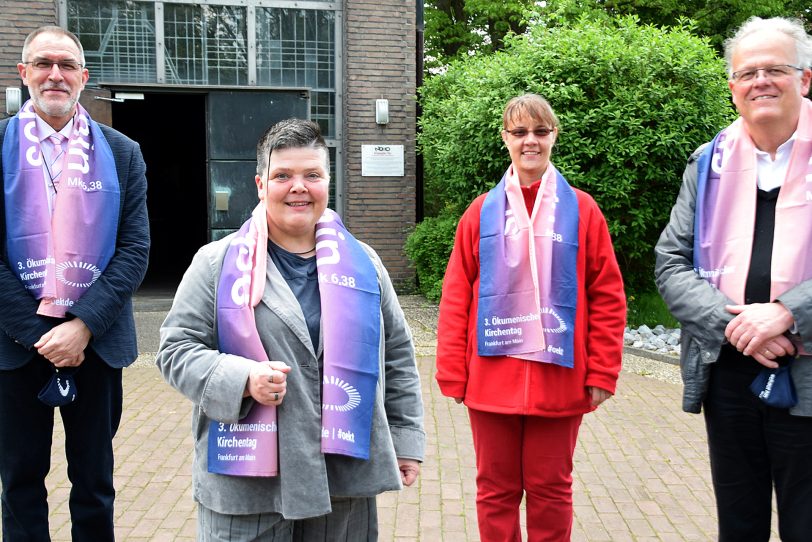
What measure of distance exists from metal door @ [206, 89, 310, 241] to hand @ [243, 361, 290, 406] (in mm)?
9307

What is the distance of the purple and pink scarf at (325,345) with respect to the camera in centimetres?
233

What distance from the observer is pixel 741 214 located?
9.34 feet

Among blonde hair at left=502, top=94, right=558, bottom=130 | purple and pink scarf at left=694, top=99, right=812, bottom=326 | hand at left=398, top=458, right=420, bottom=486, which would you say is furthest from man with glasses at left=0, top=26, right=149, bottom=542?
purple and pink scarf at left=694, top=99, right=812, bottom=326

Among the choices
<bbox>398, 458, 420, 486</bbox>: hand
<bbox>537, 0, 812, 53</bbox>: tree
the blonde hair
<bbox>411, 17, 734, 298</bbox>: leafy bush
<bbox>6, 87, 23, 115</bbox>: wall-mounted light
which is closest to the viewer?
<bbox>398, 458, 420, 486</bbox>: hand

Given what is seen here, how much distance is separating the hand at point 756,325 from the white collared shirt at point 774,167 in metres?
0.46

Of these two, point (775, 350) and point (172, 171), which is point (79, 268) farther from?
point (172, 171)

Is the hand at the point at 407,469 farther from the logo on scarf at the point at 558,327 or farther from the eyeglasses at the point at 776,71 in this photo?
the eyeglasses at the point at 776,71

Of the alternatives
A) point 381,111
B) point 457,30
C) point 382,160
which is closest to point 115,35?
point 381,111

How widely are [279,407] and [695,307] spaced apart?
4.94ft

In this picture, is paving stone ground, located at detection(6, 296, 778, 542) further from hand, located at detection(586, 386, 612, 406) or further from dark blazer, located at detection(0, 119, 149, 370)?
dark blazer, located at detection(0, 119, 149, 370)

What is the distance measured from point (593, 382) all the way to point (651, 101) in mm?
6475

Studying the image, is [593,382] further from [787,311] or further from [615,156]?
[615,156]

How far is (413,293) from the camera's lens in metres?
12.4

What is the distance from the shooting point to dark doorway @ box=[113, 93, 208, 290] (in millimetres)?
19281
